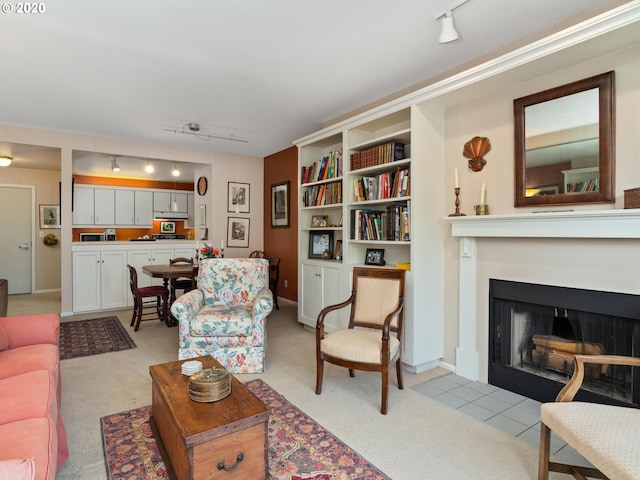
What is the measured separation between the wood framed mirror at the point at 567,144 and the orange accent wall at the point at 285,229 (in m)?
3.58

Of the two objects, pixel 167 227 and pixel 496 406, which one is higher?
pixel 167 227

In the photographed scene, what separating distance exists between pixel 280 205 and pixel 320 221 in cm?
184

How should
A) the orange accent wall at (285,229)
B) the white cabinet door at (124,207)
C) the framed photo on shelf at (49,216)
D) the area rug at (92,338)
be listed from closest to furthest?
A: 1. the area rug at (92,338)
2. the orange accent wall at (285,229)
3. the framed photo on shelf at (49,216)
4. the white cabinet door at (124,207)

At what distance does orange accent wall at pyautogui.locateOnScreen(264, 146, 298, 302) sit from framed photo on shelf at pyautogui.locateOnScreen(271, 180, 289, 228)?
8 cm

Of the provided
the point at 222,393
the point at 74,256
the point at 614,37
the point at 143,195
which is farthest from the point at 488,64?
the point at 143,195

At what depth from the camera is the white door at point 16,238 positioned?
22.3 ft

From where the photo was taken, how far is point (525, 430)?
2213 millimetres

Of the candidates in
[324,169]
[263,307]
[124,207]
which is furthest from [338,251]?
[124,207]

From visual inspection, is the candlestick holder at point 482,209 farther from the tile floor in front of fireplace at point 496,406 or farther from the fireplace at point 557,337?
the tile floor in front of fireplace at point 496,406

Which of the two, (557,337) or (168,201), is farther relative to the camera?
(168,201)

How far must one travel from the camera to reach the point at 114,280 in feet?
18.1

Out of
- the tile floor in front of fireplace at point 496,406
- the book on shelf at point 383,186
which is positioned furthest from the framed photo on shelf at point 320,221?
the tile floor in front of fireplace at point 496,406

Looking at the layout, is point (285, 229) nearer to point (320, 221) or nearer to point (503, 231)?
point (320, 221)

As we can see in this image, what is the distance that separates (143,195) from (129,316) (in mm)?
3692
